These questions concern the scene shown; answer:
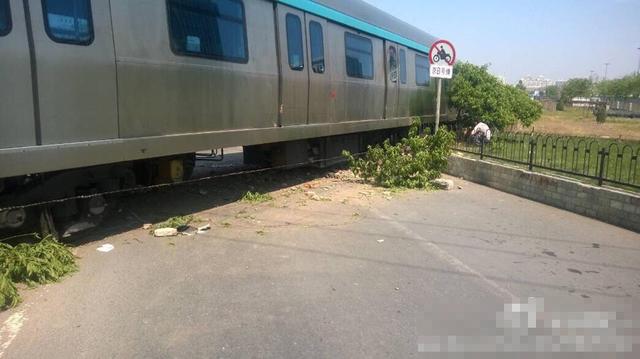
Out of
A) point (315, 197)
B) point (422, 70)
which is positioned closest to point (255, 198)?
point (315, 197)

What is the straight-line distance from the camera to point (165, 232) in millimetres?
6102

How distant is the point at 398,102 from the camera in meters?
13.1

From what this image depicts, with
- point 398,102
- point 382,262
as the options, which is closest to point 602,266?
point 382,262

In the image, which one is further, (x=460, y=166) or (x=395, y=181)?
(x=460, y=166)

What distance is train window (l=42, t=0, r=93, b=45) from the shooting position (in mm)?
4582

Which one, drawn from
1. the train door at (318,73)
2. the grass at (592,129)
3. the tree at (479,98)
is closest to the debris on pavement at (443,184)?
the train door at (318,73)

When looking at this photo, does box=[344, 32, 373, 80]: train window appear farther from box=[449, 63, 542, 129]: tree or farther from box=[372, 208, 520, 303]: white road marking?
box=[449, 63, 542, 129]: tree

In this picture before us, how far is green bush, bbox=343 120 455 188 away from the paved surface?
2.29m

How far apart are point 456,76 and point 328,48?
36.9ft

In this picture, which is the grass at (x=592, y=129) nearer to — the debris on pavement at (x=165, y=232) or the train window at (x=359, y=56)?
the train window at (x=359, y=56)

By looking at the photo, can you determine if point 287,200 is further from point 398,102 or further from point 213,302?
point 398,102

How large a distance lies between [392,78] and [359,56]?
6.84 feet

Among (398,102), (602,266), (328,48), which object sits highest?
(328,48)

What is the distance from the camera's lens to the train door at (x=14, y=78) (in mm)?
4250
